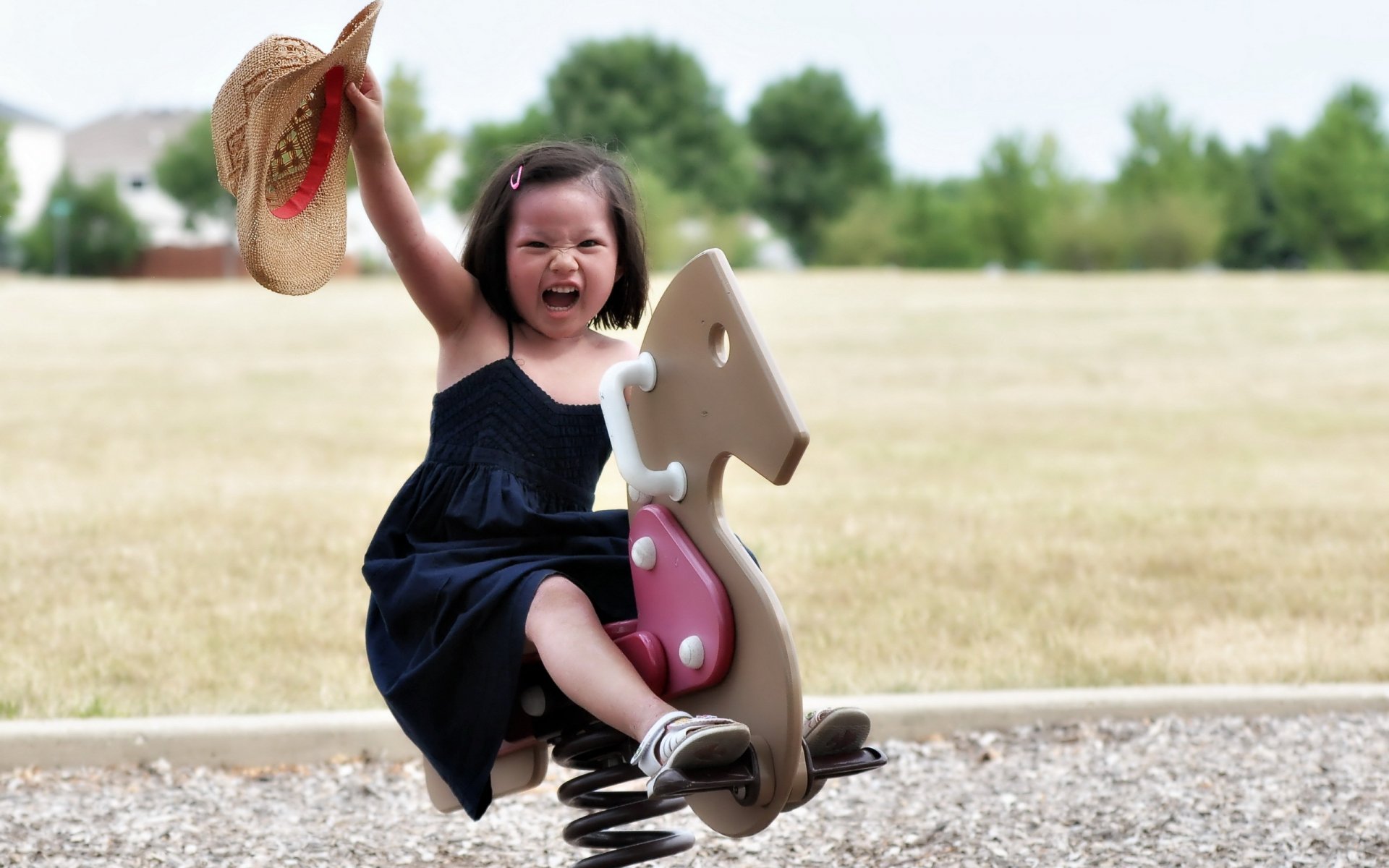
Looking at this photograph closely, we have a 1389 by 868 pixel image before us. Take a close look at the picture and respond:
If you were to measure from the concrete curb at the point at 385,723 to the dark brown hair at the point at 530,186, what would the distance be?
1.36m

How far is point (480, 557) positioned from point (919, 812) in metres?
1.37

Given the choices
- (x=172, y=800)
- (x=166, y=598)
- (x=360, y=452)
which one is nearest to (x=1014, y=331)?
(x=360, y=452)

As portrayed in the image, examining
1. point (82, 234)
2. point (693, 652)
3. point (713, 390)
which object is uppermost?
point (82, 234)

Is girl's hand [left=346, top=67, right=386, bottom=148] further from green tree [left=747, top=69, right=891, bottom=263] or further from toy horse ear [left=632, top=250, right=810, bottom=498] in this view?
green tree [left=747, top=69, right=891, bottom=263]

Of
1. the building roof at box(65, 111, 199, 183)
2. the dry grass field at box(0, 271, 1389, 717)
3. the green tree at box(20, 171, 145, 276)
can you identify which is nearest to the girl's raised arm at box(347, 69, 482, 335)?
the dry grass field at box(0, 271, 1389, 717)

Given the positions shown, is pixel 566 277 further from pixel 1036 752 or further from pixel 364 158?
pixel 1036 752

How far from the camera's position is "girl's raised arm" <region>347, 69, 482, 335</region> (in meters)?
2.43

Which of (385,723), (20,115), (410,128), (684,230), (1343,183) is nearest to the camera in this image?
(385,723)

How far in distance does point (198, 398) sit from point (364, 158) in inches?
404

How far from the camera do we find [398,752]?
3.68 meters

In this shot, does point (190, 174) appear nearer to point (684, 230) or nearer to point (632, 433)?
point (684, 230)

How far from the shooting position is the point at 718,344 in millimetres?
2324

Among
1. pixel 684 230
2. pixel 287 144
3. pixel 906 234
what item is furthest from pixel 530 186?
pixel 906 234

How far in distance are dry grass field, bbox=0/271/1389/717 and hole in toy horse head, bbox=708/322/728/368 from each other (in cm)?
198
